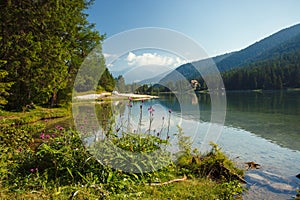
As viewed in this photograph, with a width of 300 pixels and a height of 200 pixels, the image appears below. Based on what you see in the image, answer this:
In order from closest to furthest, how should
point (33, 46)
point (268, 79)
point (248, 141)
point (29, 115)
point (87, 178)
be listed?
point (87, 178)
point (248, 141)
point (33, 46)
point (29, 115)
point (268, 79)

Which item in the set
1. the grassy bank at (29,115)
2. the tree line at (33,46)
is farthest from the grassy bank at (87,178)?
the grassy bank at (29,115)

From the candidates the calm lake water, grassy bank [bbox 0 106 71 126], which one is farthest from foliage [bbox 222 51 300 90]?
grassy bank [bbox 0 106 71 126]

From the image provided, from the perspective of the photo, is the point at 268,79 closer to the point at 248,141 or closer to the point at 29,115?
the point at 248,141

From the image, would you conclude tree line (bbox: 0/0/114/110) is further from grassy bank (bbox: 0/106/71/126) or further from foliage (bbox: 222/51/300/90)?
foliage (bbox: 222/51/300/90)

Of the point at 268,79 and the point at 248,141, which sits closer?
the point at 248,141

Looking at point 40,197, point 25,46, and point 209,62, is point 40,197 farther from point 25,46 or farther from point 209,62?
point 25,46

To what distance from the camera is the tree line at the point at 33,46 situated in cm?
1572

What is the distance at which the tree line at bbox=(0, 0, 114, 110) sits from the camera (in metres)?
15.7

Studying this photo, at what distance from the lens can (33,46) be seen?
657 inches

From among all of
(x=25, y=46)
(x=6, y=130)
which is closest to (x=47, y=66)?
(x=25, y=46)

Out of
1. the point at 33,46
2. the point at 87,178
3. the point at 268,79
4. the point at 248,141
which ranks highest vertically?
the point at 268,79

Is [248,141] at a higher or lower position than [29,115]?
lower

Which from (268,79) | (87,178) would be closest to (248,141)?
(87,178)

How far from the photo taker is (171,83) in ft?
17.4
